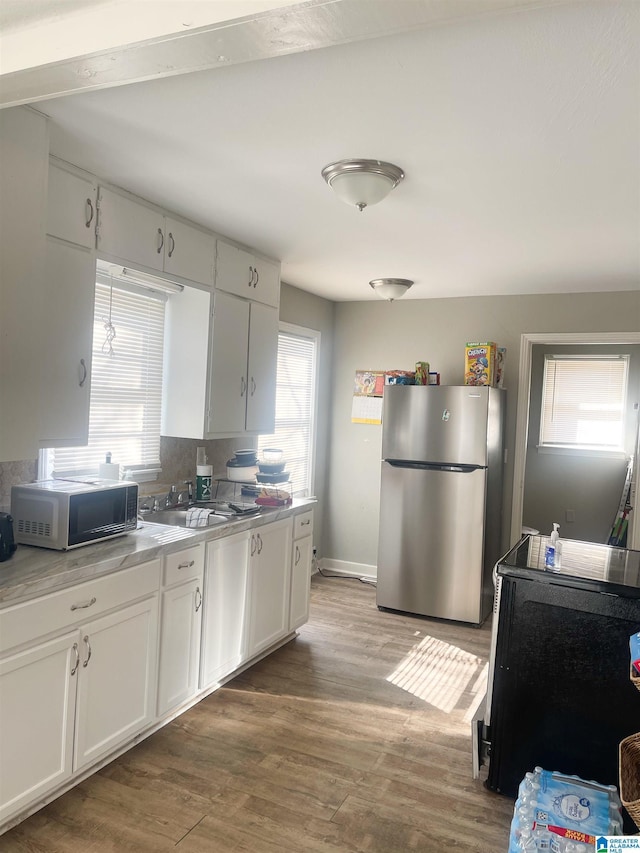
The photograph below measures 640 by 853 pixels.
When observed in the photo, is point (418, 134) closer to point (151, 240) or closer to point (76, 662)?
point (151, 240)

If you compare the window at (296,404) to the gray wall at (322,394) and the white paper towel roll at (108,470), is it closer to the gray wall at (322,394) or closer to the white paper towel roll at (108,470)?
the gray wall at (322,394)

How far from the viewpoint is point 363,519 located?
556 centimetres

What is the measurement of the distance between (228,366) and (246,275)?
0.58 metres

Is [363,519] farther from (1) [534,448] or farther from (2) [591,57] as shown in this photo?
(2) [591,57]

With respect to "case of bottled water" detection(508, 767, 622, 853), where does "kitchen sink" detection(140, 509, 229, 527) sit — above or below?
above

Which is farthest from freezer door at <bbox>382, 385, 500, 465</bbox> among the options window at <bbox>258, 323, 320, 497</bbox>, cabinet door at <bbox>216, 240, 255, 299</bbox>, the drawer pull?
the drawer pull

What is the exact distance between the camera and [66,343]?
256 centimetres

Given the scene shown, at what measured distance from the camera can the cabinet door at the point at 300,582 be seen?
3900 millimetres

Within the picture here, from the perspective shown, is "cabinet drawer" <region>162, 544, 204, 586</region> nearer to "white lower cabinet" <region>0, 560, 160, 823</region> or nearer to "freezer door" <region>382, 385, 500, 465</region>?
"white lower cabinet" <region>0, 560, 160, 823</region>

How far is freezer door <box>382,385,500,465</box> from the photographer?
4379mm

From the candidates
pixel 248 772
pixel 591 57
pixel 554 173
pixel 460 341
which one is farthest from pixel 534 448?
pixel 591 57

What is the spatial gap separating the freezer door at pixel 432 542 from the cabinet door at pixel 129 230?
244cm

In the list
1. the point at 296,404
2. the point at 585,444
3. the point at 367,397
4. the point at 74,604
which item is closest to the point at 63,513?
the point at 74,604

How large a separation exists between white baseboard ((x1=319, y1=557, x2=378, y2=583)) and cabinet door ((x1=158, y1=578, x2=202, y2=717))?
2.68m
